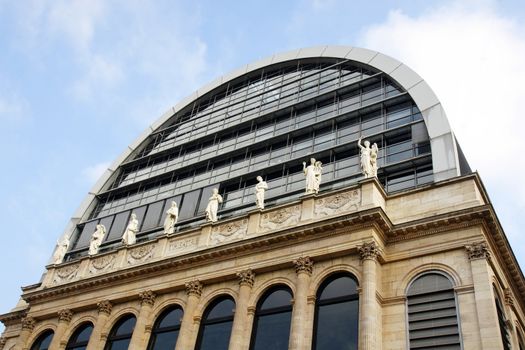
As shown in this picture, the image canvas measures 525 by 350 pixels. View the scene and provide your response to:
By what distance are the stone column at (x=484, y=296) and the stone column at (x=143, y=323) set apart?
594 inches

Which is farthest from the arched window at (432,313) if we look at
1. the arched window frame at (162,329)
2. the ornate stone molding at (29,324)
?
the ornate stone molding at (29,324)

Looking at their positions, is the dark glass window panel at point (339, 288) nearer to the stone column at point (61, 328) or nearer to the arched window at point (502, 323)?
the arched window at point (502, 323)

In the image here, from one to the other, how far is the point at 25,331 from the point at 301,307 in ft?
59.5

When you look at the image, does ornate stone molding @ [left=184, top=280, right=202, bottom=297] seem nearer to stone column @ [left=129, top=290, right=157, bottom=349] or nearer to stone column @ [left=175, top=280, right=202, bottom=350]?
stone column @ [left=175, top=280, right=202, bottom=350]

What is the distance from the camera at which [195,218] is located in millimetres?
33719

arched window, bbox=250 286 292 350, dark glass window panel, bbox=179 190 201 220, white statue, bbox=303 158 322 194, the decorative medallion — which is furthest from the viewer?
dark glass window panel, bbox=179 190 201 220

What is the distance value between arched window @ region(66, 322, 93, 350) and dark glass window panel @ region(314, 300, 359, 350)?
13643 mm

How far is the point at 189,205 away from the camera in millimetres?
35062

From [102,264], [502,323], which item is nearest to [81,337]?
[102,264]

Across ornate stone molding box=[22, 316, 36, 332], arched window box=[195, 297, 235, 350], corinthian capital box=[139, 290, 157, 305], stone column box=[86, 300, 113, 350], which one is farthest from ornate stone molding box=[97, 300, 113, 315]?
arched window box=[195, 297, 235, 350]

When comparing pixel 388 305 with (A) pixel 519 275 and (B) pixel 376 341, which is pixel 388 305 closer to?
(B) pixel 376 341

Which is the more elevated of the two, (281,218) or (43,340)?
(281,218)

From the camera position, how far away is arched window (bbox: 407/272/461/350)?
19.6 meters

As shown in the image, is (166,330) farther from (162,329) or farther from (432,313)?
(432,313)
